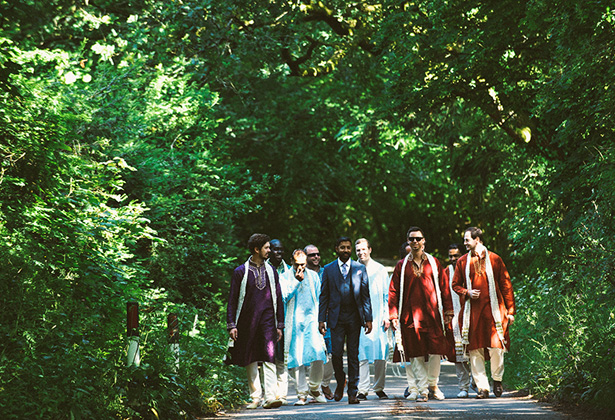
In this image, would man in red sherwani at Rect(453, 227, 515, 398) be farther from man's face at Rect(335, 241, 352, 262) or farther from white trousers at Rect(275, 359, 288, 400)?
white trousers at Rect(275, 359, 288, 400)

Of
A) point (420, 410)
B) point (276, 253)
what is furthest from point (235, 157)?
point (420, 410)

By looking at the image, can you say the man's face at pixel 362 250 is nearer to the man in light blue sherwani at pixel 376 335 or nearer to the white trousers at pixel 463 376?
the man in light blue sherwani at pixel 376 335

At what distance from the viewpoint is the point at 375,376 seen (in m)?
13.5

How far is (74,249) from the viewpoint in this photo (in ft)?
33.9

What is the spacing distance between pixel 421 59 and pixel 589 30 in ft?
23.0

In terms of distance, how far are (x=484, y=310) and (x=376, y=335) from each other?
1848 mm

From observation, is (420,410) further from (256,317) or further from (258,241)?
(258,241)

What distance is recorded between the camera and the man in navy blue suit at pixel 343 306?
12367 mm

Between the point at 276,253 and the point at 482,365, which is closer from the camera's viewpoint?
the point at 482,365

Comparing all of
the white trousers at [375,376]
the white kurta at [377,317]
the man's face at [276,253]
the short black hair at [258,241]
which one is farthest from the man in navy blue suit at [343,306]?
the man's face at [276,253]

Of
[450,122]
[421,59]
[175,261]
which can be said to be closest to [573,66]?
[421,59]

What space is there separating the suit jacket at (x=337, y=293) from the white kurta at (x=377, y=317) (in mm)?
1239

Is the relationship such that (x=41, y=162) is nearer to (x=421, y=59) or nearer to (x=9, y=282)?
(x=9, y=282)

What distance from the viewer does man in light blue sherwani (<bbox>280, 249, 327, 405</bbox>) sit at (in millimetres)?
12891
